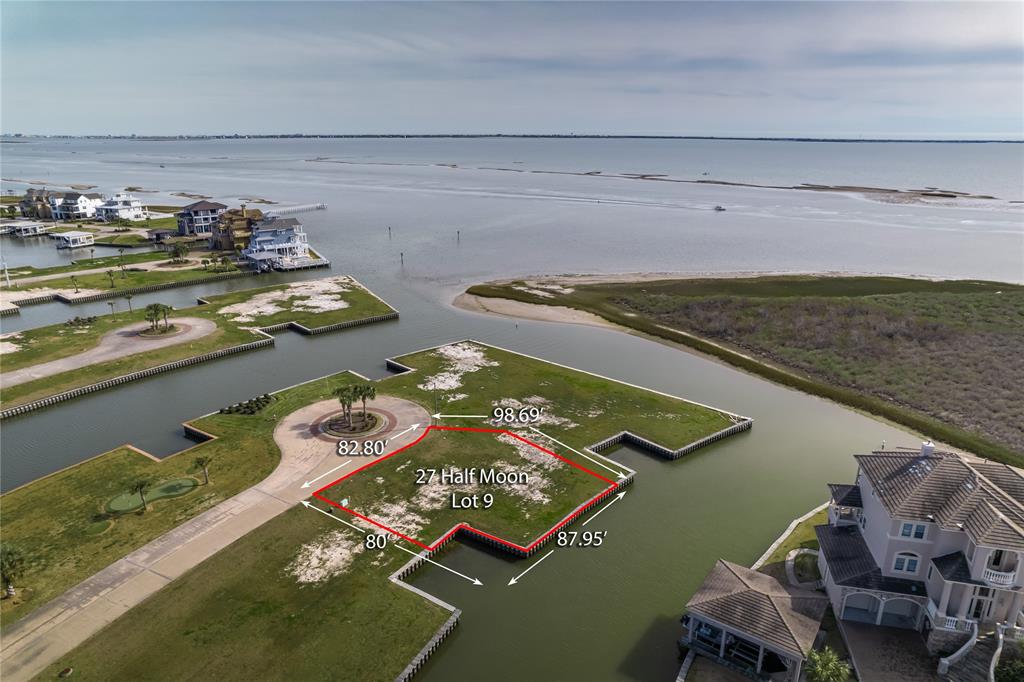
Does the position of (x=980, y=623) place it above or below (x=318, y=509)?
above

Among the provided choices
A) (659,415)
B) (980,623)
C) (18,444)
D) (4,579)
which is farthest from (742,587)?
(18,444)

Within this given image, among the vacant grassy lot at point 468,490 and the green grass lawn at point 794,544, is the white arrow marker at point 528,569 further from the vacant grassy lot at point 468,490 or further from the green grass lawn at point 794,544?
the green grass lawn at point 794,544

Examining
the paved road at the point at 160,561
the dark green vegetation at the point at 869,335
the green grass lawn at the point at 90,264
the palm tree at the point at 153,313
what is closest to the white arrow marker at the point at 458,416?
the paved road at the point at 160,561

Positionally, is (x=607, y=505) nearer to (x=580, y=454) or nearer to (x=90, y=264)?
(x=580, y=454)

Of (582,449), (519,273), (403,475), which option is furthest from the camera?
(519,273)

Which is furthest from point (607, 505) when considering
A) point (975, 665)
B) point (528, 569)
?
point (975, 665)

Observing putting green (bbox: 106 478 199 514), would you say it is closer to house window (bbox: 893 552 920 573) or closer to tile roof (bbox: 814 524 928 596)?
tile roof (bbox: 814 524 928 596)

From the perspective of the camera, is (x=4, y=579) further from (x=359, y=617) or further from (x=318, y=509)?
(x=359, y=617)
